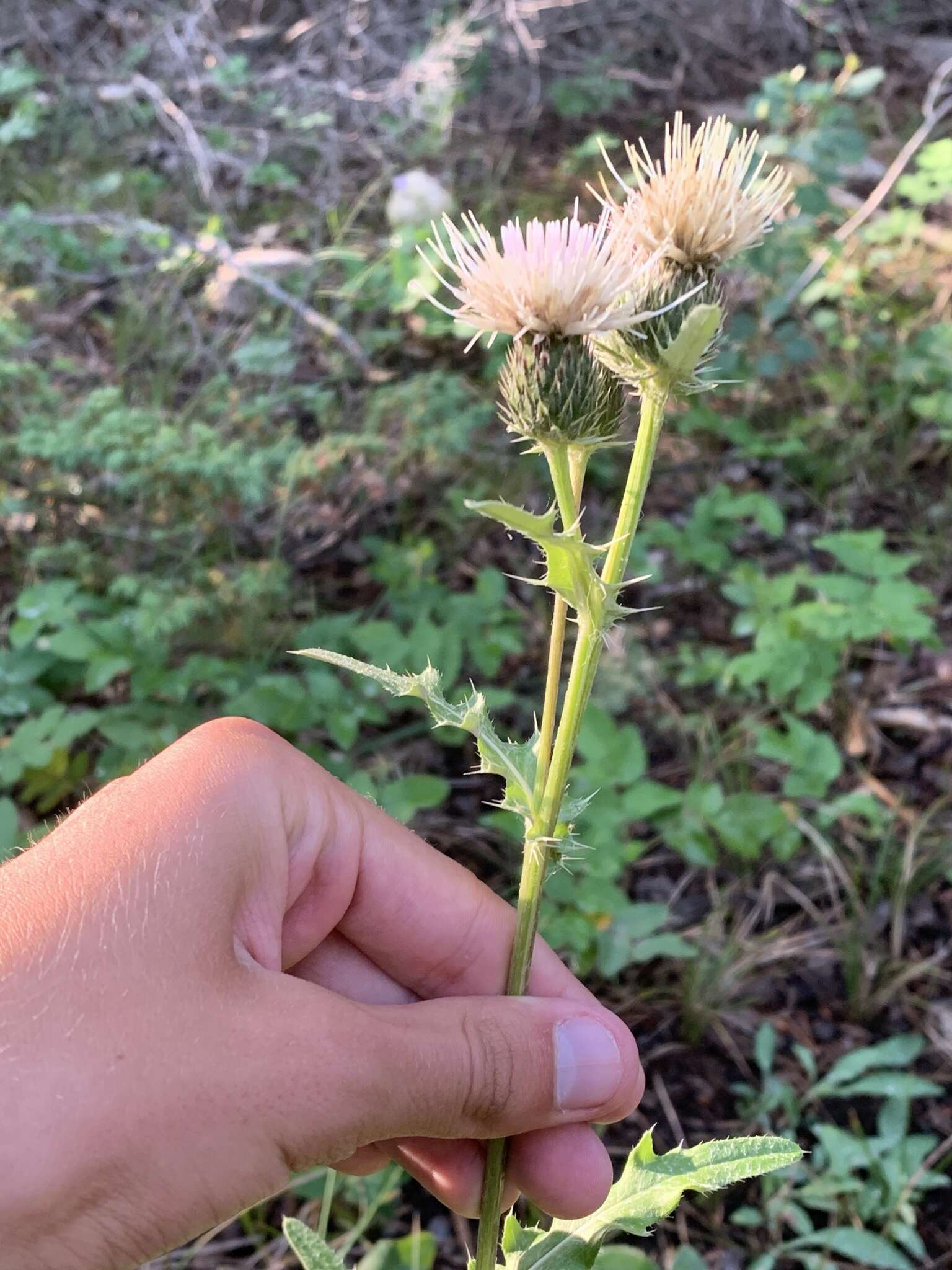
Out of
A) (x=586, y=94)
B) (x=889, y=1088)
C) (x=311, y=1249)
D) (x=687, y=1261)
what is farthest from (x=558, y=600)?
(x=586, y=94)

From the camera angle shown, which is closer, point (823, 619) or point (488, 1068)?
point (488, 1068)

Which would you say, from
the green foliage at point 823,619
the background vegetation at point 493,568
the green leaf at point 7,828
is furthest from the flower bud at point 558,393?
the green foliage at point 823,619

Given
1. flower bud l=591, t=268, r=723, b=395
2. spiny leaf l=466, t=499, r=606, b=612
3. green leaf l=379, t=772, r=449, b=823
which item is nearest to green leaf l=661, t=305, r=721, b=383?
flower bud l=591, t=268, r=723, b=395

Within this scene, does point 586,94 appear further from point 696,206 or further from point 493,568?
point 696,206

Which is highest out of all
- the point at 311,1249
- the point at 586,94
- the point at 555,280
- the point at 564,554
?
the point at 586,94

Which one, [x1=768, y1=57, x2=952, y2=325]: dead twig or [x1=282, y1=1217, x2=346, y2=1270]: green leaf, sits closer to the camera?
[x1=282, y1=1217, x2=346, y2=1270]: green leaf

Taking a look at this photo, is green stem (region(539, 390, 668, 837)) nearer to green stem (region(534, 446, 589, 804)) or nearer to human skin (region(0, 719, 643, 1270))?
green stem (region(534, 446, 589, 804))

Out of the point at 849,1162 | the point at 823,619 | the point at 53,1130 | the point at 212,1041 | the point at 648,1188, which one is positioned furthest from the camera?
the point at 823,619
